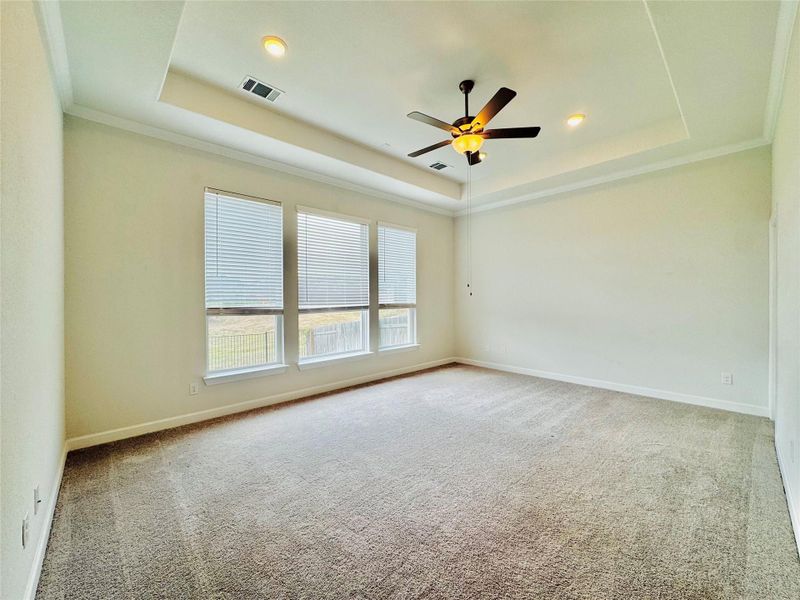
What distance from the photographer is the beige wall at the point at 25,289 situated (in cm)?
126

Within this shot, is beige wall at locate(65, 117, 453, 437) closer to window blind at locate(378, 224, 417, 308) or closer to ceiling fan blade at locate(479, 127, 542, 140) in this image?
window blind at locate(378, 224, 417, 308)

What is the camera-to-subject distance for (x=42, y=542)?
1702mm

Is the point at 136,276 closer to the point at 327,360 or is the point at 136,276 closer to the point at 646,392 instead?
the point at 327,360

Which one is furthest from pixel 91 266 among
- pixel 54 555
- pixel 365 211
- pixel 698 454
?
pixel 698 454

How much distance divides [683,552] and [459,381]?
3430 mm

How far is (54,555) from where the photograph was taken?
5.59 ft

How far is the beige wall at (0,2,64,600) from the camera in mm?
1260

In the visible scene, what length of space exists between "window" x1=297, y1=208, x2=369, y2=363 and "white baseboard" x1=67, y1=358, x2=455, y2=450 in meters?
0.42

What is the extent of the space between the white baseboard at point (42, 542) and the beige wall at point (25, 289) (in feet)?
0.09

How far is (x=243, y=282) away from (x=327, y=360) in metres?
1.51

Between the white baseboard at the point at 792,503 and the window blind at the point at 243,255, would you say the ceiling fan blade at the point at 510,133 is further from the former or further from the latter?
the white baseboard at the point at 792,503

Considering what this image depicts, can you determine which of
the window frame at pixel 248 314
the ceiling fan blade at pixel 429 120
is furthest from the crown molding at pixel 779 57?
the window frame at pixel 248 314

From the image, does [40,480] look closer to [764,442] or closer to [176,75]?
[176,75]

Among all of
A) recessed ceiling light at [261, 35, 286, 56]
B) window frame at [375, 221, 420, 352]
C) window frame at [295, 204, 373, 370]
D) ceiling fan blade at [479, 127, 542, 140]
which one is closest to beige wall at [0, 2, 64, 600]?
recessed ceiling light at [261, 35, 286, 56]
